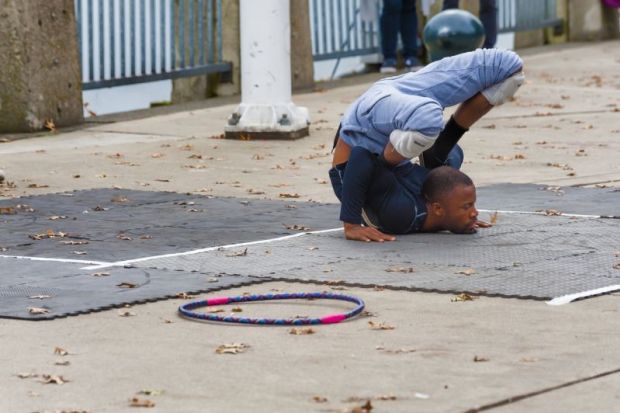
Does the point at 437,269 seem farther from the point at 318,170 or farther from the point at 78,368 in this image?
the point at 318,170

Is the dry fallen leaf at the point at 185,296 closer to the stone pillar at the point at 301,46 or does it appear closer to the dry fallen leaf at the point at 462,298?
the dry fallen leaf at the point at 462,298

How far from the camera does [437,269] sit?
7426 mm

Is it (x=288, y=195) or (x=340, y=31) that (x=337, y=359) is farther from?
(x=340, y=31)

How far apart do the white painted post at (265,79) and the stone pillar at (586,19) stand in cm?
1301

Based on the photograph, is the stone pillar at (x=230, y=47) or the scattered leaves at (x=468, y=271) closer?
the scattered leaves at (x=468, y=271)

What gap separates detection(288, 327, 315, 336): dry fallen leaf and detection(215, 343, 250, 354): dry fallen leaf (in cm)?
29

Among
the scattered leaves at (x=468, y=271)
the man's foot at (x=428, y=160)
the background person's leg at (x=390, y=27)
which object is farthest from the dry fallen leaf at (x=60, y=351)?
the background person's leg at (x=390, y=27)

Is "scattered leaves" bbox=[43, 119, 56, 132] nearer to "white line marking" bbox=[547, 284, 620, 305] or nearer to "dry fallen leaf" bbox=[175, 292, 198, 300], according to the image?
"dry fallen leaf" bbox=[175, 292, 198, 300]

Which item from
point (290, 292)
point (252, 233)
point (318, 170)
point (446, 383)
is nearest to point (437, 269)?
point (290, 292)

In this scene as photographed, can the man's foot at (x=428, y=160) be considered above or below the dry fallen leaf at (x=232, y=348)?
above

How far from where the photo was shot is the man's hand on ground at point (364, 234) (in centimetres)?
828

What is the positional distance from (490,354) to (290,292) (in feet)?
4.88

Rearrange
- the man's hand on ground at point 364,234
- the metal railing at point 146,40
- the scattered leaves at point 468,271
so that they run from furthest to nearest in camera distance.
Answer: the metal railing at point 146,40
the man's hand on ground at point 364,234
the scattered leaves at point 468,271

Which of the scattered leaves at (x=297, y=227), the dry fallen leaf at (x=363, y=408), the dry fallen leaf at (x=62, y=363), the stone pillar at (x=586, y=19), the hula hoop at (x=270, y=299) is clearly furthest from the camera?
the stone pillar at (x=586, y=19)
